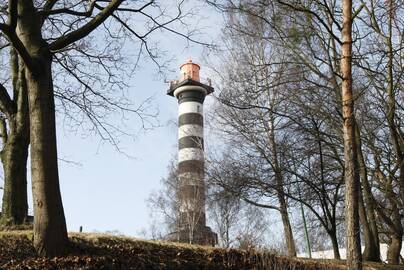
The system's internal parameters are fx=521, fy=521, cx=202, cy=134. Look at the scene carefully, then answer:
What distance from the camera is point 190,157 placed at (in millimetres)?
27188

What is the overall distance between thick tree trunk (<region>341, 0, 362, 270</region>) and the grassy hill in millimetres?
962

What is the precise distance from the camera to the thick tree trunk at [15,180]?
882 centimetres

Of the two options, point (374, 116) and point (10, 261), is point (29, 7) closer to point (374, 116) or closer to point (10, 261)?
point (10, 261)

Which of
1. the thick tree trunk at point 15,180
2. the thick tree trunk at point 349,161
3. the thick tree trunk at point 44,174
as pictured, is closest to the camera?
the thick tree trunk at point 44,174

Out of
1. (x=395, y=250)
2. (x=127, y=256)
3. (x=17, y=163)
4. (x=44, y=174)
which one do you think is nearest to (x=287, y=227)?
(x=395, y=250)

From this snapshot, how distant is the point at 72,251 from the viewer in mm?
6844

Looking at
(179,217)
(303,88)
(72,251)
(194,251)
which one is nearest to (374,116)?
(303,88)

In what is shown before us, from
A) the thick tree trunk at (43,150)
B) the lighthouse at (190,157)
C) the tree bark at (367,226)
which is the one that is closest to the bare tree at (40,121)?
the thick tree trunk at (43,150)

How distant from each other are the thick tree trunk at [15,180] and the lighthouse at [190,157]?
9.67m

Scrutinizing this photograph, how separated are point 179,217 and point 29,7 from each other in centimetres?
1925

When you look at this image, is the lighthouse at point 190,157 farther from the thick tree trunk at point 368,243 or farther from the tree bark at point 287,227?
the thick tree trunk at point 368,243

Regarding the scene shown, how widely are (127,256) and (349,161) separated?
3.73 m

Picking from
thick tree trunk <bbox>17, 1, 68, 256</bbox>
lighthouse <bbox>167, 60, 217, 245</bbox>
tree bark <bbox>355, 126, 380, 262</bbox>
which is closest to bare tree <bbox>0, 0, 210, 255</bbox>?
thick tree trunk <bbox>17, 1, 68, 256</bbox>

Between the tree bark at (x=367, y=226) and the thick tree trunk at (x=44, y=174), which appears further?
the tree bark at (x=367, y=226)
